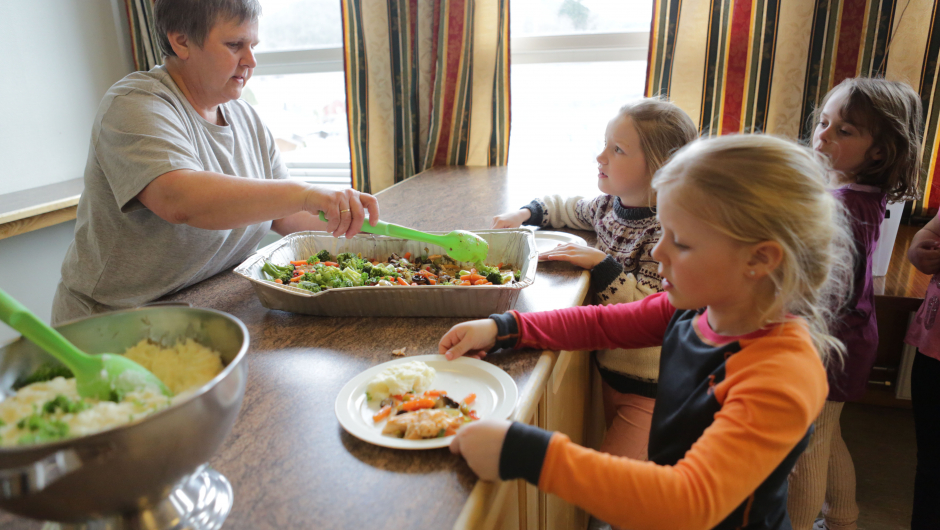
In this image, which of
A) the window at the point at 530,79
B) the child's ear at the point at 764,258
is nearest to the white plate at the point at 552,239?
the child's ear at the point at 764,258

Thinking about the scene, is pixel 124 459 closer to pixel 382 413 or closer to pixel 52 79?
pixel 382 413

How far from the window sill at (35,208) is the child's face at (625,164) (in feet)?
6.97

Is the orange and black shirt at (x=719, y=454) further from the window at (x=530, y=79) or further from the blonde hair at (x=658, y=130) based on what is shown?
the window at (x=530, y=79)

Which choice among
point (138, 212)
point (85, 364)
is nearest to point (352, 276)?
point (138, 212)

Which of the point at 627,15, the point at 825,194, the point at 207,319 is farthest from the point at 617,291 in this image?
the point at 627,15

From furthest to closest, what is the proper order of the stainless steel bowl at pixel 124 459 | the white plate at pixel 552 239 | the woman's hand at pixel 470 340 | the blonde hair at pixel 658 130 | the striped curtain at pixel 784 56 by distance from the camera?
the striped curtain at pixel 784 56, the white plate at pixel 552 239, the blonde hair at pixel 658 130, the woman's hand at pixel 470 340, the stainless steel bowl at pixel 124 459

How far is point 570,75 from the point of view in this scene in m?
2.97

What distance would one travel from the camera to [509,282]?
1.25 meters

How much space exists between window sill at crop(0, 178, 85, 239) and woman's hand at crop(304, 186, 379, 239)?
64.6 inches

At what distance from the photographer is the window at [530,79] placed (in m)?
2.82

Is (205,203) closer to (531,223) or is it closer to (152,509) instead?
(152,509)

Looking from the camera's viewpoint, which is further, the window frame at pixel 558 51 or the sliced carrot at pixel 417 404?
the window frame at pixel 558 51

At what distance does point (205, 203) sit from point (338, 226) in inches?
11.1

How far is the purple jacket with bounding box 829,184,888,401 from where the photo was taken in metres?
1.43
